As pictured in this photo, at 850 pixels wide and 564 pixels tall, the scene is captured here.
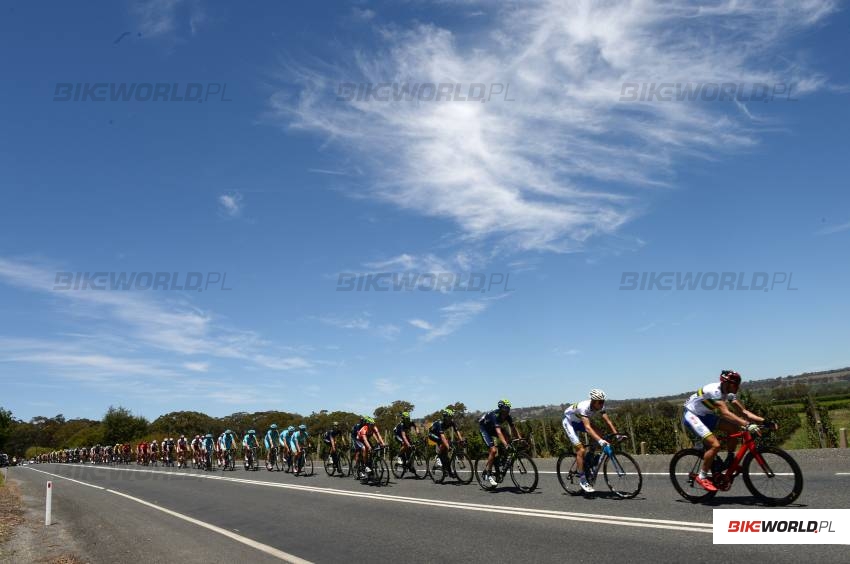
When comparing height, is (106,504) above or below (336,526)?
below

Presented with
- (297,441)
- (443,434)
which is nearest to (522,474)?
(443,434)

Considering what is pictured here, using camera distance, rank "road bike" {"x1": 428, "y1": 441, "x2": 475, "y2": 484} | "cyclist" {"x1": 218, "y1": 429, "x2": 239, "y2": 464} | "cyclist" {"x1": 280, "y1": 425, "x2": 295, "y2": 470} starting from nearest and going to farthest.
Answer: "road bike" {"x1": 428, "y1": 441, "x2": 475, "y2": 484}, "cyclist" {"x1": 280, "y1": 425, "x2": 295, "y2": 470}, "cyclist" {"x1": 218, "y1": 429, "x2": 239, "y2": 464}

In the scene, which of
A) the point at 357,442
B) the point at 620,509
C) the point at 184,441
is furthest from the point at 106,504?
the point at 184,441

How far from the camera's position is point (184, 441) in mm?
38531

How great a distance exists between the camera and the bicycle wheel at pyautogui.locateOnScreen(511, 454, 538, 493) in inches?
489

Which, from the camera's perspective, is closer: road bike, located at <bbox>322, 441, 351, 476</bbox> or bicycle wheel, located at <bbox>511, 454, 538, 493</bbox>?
bicycle wheel, located at <bbox>511, 454, 538, 493</bbox>

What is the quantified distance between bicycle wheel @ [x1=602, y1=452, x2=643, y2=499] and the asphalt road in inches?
9.7

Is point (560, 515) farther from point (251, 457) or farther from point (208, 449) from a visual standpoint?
point (208, 449)

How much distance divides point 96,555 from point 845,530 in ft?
34.0

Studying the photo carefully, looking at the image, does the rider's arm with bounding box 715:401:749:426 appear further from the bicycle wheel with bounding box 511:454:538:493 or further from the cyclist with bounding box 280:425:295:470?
the cyclist with bounding box 280:425:295:470

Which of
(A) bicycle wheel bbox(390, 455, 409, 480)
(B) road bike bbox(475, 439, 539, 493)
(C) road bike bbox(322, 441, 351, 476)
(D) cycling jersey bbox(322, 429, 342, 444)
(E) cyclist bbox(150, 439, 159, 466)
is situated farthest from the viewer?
(E) cyclist bbox(150, 439, 159, 466)

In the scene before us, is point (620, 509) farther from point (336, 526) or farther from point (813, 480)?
point (336, 526)

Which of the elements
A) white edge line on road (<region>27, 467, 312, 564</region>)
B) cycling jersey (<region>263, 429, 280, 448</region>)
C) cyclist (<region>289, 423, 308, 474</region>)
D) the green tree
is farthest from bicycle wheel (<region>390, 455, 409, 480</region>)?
the green tree

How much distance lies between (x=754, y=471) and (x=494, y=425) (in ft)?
18.0
